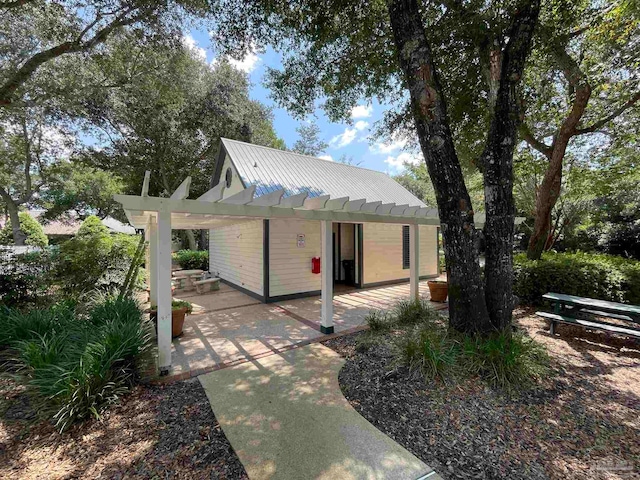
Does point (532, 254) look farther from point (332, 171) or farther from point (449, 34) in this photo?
point (332, 171)

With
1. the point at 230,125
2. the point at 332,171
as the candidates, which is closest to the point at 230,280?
the point at 332,171

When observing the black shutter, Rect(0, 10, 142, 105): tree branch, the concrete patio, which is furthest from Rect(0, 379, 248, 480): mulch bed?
the black shutter

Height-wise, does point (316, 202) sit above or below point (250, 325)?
above

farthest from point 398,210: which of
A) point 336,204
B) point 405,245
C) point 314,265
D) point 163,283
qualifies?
point 405,245

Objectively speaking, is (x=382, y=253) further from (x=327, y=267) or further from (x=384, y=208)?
(x=327, y=267)

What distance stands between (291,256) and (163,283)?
479cm

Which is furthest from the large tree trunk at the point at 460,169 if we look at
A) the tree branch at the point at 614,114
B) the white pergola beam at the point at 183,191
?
the tree branch at the point at 614,114

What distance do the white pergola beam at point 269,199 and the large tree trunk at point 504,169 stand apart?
309cm

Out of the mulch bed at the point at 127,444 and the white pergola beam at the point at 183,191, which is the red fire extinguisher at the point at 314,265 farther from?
the mulch bed at the point at 127,444

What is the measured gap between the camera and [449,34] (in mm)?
4918

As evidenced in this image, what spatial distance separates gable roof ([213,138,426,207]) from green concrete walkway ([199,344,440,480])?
533 cm

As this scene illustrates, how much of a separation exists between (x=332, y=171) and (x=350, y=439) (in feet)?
32.3

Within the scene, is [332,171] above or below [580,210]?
above

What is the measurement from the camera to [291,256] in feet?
27.3
